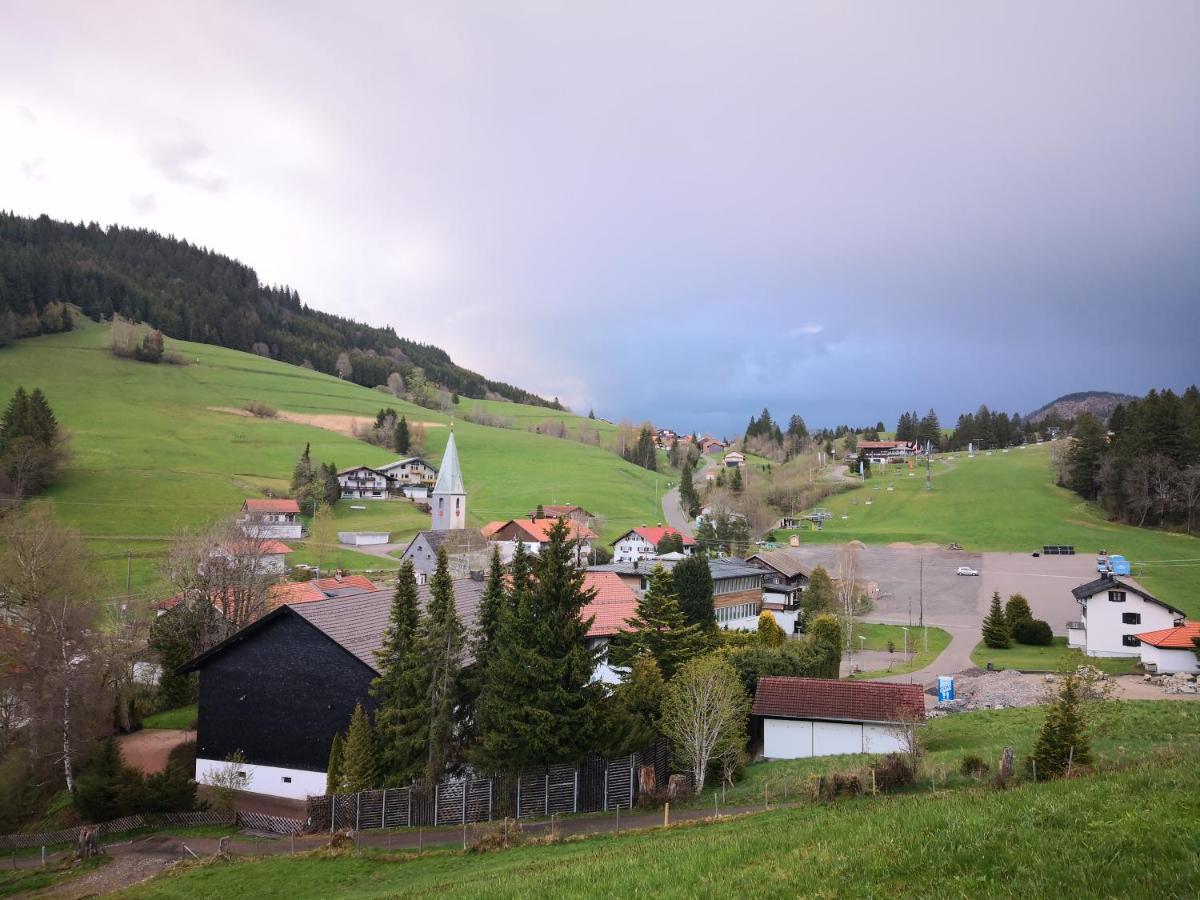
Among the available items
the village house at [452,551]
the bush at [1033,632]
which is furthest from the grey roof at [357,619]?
the bush at [1033,632]

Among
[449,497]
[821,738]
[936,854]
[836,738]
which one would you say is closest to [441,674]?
[821,738]

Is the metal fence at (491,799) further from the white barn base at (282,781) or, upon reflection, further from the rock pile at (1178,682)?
the rock pile at (1178,682)

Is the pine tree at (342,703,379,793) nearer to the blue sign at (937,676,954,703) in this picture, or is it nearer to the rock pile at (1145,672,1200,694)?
the blue sign at (937,676,954,703)

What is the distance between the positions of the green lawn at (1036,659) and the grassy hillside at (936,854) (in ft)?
124

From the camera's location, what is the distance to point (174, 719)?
3747 centimetres

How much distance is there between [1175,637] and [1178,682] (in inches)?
298

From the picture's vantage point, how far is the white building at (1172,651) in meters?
Result: 42.4

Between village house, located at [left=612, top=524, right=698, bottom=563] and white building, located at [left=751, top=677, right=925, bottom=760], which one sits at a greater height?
village house, located at [left=612, top=524, right=698, bottom=563]

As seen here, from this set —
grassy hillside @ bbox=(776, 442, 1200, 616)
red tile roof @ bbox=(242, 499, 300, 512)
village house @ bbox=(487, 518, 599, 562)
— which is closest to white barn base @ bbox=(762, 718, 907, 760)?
Answer: grassy hillside @ bbox=(776, 442, 1200, 616)

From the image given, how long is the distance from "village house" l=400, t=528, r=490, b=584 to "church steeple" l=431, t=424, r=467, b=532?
797cm

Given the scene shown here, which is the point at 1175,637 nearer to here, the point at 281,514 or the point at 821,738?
the point at 821,738

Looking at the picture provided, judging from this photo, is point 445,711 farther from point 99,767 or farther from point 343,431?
point 343,431


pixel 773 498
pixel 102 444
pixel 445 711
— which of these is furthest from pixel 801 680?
pixel 102 444

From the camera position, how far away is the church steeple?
313 ft
